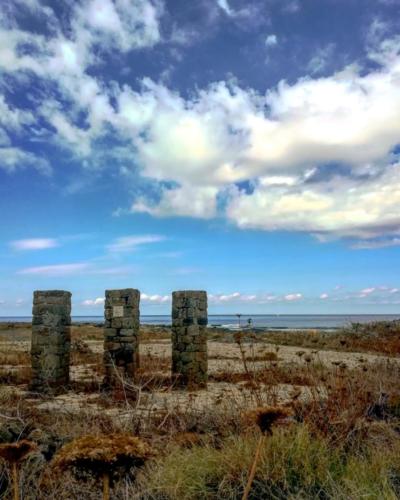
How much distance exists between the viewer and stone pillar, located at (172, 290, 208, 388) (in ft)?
42.4

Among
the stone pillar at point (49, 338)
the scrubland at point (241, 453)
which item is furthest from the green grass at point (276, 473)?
the stone pillar at point (49, 338)

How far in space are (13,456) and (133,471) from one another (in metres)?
2.82

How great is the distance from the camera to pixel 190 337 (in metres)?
13.0

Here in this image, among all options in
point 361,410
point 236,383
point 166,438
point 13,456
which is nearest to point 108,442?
point 13,456

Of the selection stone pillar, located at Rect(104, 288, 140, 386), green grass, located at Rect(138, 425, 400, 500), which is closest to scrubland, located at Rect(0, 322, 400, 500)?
green grass, located at Rect(138, 425, 400, 500)

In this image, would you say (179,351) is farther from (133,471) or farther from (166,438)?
(133,471)

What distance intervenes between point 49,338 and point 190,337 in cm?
347

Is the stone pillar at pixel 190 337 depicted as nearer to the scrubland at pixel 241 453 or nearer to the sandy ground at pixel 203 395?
the sandy ground at pixel 203 395

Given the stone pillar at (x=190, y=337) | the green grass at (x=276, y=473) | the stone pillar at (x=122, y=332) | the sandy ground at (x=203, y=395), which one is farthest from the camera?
the stone pillar at (x=190, y=337)

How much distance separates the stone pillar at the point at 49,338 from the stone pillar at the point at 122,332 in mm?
1104

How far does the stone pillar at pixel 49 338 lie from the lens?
1246cm

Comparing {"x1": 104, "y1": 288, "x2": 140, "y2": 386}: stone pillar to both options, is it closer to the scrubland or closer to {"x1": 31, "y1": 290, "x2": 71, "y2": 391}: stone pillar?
{"x1": 31, "y1": 290, "x2": 71, "y2": 391}: stone pillar

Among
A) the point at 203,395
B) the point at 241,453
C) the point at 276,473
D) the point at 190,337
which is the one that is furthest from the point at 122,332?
the point at 276,473

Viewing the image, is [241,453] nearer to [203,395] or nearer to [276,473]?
[276,473]
